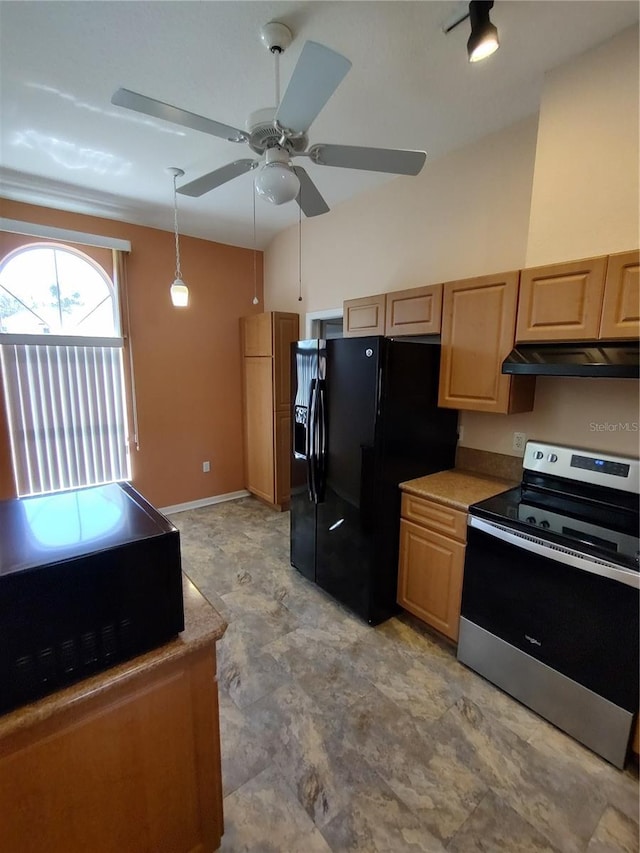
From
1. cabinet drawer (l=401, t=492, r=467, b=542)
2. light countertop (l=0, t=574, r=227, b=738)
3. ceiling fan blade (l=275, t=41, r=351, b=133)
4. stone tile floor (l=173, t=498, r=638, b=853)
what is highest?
ceiling fan blade (l=275, t=41, r=351, b=133)

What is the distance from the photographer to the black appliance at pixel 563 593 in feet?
4.93

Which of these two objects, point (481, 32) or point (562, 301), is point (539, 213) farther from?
point (481, 32)

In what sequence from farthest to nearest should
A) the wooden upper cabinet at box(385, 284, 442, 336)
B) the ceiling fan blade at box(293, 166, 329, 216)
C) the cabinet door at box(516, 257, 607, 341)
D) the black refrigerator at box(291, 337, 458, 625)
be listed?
the wooden upper cabinet at box(385, 284, 442, 336) < the black refrigerator at box(291, 337, 458, 625) < the ceiling fan blade at box(293, 166, 329, 216) < the cabinet door at box(516, 257, 607, 341)

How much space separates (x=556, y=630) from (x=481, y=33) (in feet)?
7.74

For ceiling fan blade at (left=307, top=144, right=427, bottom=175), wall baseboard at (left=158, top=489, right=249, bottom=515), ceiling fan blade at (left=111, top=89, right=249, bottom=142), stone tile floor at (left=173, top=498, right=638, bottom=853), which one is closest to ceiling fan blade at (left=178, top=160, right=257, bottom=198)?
ceiling fan blade at (left=111, top=89, right=249, bottom=142)

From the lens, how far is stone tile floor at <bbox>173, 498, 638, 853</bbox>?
1332 mm

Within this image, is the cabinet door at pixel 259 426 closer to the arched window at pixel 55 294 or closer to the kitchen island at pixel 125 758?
the arched window at pixel 55 294

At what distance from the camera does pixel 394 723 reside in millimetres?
1735

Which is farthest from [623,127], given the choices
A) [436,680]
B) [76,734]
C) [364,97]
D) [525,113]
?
[76,734]

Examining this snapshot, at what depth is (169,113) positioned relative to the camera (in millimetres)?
1377

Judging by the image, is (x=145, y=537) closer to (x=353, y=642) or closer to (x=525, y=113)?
(x=353, y=642)

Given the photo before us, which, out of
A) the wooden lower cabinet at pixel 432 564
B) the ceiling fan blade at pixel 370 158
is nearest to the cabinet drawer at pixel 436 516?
the wooden lower cabinet at pixel 432 564

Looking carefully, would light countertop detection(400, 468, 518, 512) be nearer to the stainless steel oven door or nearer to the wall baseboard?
the stainless steel oven door

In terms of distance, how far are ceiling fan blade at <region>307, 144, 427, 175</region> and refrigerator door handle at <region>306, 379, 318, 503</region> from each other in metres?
1.20
